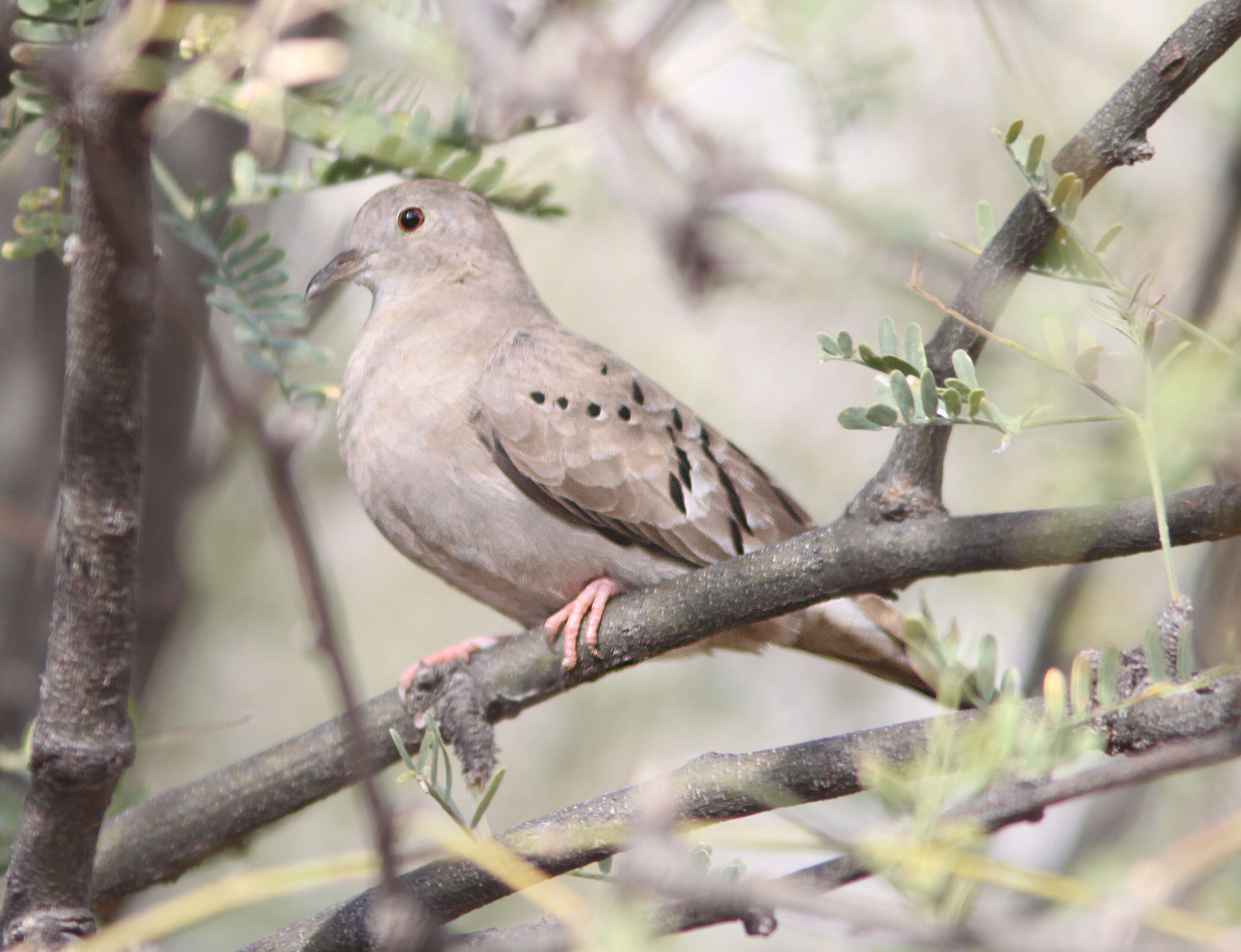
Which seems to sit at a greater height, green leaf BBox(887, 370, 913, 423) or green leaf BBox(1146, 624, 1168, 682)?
green leaf BBox(887, 370, 913, 423)

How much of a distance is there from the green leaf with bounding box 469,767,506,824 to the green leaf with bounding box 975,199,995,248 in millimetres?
1324

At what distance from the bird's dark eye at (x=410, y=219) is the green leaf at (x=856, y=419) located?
2783mm

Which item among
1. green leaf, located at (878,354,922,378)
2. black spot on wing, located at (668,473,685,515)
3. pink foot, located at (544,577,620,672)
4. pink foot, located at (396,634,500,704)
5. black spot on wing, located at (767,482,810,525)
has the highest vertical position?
green leaf, located at (878,354,922,378)

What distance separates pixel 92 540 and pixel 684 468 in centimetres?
193

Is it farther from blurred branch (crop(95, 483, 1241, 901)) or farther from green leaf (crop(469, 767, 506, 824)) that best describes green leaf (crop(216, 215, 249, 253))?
green leaf (crop(469, 767, 506, 824))

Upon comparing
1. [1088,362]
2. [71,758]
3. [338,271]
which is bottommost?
[71,758]

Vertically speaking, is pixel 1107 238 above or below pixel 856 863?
above

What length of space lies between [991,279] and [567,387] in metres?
1.74

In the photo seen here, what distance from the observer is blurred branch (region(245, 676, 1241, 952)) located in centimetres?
192

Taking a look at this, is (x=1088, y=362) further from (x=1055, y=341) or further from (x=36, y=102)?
(x=36, y=102)

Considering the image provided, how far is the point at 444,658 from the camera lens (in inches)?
153

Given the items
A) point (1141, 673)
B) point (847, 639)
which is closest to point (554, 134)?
point (847, 639)

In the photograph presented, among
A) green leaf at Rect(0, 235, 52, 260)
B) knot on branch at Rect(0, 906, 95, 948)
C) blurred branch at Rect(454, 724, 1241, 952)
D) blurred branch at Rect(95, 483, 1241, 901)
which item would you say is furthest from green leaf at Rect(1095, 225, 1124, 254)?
knot on branch at Rect(0, 906, 95, 948)

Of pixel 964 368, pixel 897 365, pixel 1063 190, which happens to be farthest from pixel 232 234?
pixel 1063 190
